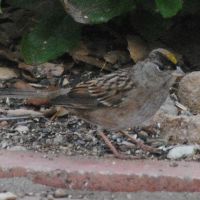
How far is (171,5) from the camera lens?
13.3 ft

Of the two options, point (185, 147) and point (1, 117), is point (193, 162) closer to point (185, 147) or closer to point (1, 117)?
Result: point (185, 147)

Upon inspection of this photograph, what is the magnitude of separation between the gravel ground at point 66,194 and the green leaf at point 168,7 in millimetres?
1181

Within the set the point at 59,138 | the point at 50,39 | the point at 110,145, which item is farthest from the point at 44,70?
the point at 110,145

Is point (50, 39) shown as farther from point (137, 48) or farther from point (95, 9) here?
point (137, 48)

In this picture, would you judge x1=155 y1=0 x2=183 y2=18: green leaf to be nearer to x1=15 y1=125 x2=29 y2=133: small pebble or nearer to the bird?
the bird

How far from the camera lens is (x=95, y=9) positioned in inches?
165

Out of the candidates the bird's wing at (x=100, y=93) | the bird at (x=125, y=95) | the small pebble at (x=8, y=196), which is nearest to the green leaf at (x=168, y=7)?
the bird at (x=125, y=95)

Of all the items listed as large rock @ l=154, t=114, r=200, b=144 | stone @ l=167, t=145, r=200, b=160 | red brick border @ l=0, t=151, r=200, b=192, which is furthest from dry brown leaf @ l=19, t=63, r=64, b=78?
red brick border @ l=0, t=151, r=200, b=192

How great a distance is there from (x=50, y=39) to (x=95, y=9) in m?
0.36

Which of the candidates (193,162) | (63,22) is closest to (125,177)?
(193,162)

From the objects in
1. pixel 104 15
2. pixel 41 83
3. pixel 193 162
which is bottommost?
pixel 41 83

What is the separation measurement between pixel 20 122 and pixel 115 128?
54 centimetres

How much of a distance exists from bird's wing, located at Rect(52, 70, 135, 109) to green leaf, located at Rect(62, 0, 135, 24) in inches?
12.7

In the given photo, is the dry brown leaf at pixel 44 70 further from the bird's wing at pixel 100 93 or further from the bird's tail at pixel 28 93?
the bird's wing at pixel 100 93
